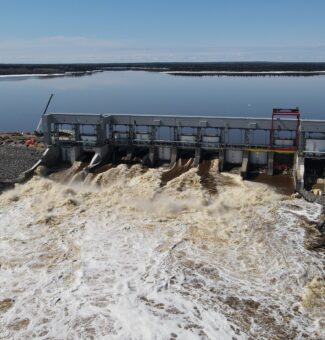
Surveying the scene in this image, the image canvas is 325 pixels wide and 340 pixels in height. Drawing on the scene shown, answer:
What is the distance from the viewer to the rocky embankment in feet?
85.7

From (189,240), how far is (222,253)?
5.57 feet

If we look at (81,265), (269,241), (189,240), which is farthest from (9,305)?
(269,241)

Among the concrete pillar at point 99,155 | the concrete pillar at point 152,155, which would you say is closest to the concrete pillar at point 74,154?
the concrete pillar at point 99,155

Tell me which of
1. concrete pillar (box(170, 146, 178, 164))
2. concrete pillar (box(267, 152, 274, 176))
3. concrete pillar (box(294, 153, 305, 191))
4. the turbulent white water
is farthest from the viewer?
concrete pillar (box(170, 146, 178, 164))

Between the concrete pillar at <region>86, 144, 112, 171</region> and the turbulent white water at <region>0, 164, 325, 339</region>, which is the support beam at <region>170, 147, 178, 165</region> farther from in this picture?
the concrete pillar at <region>86, 144, 112, 171</region>

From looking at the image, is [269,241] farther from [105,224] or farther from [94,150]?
[94,150]

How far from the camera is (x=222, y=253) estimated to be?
55.7 ft

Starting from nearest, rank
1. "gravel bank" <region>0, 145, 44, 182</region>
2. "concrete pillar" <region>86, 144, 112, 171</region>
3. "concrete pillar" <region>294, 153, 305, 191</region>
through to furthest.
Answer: "concrete pillar" <region>294, 153, 305, 191</region> → "gravel bank" <region>0, 145, 44, 182</region> → "concrete pillar" <region>86, 144, 112, 171</region>

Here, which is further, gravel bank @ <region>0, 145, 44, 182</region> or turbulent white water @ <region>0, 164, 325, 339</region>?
gravel bank @ <region>0, 145, 44, 182</region>

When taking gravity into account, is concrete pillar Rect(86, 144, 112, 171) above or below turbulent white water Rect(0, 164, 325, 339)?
above

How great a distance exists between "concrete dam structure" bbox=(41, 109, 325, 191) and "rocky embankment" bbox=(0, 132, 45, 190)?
1.24 m

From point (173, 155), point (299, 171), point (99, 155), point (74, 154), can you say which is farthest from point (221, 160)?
point (74, 154)

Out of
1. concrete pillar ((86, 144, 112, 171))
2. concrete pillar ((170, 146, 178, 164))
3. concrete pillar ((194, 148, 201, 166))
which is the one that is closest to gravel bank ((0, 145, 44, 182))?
concrete pillar ((86, 144, 112, 171))

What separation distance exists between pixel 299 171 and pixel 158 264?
38.1 ft
